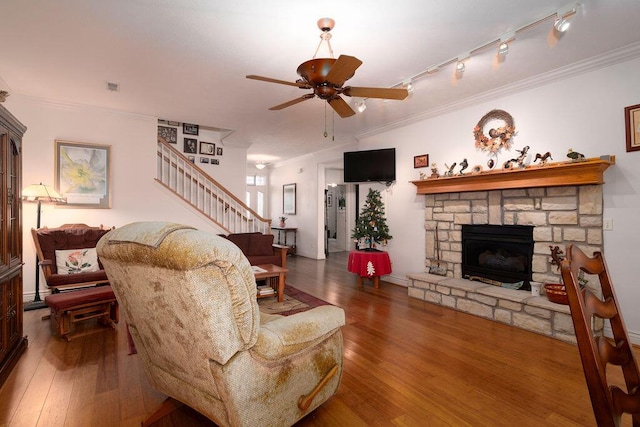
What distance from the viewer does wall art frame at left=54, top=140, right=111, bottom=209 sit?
14.4ft

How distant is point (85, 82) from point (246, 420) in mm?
4225


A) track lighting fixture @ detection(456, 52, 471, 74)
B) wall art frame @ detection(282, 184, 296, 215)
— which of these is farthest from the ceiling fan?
wall art frame @ detection(282, 184, 296, 215)

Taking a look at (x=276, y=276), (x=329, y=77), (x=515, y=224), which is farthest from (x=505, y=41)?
(x=276, y=276)

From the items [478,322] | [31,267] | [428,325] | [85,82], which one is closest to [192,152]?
Answer: [85,82]

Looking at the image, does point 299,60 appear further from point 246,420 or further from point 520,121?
point 246,420

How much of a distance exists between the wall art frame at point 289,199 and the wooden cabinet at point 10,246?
6281 millimetres

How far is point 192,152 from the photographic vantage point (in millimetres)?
5996

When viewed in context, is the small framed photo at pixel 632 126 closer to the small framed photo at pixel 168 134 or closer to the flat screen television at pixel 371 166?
the flat screen television at pixel 371 166

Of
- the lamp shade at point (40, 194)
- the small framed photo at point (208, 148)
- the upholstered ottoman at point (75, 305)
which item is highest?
the small framed photo at point (208, 148)

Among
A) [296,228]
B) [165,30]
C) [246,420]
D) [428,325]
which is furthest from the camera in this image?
[296,228]

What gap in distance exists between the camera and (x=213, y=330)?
1.19 meters

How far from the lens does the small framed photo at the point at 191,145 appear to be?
5891 mm

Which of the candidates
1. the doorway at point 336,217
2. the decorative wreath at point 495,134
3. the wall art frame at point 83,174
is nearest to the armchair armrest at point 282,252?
the wall art frame at point 83,174

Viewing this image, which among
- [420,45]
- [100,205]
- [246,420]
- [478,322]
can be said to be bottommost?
[478,322]
